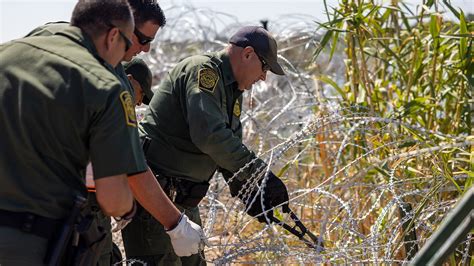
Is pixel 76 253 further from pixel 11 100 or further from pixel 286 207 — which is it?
pixel 286 207

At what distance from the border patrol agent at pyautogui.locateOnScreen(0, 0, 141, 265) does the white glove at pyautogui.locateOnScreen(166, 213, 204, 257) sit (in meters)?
0.49

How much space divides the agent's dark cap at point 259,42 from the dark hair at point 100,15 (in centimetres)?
130

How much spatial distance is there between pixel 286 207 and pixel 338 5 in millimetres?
1605

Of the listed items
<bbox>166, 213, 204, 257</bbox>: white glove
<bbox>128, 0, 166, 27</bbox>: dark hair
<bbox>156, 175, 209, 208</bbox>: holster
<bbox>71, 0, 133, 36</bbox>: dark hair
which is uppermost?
<bbox>71, 0, 133, 36</bbox>: dark hair

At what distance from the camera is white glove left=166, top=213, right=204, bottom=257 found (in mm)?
3340

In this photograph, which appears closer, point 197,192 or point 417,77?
point 197,192

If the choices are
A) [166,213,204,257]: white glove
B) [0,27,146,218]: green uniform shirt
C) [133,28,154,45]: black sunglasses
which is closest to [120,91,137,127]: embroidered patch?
[0,27,146,218]: green uniform shirt

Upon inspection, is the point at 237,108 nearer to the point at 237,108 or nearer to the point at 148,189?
the point at 237,108

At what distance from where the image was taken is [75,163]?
282 centimetres

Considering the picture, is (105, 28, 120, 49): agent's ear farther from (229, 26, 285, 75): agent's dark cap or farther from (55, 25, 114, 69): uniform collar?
(229, 26, 285, 75): agent's dark cap

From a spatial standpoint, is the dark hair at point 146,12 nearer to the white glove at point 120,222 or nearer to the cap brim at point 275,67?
the cap brim at point 275,67

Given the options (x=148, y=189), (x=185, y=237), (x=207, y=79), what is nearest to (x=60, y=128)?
(x=148, y=189)

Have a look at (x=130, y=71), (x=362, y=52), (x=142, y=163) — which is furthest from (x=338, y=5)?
(x=142, y=163)

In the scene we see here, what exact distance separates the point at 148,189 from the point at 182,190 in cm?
100
